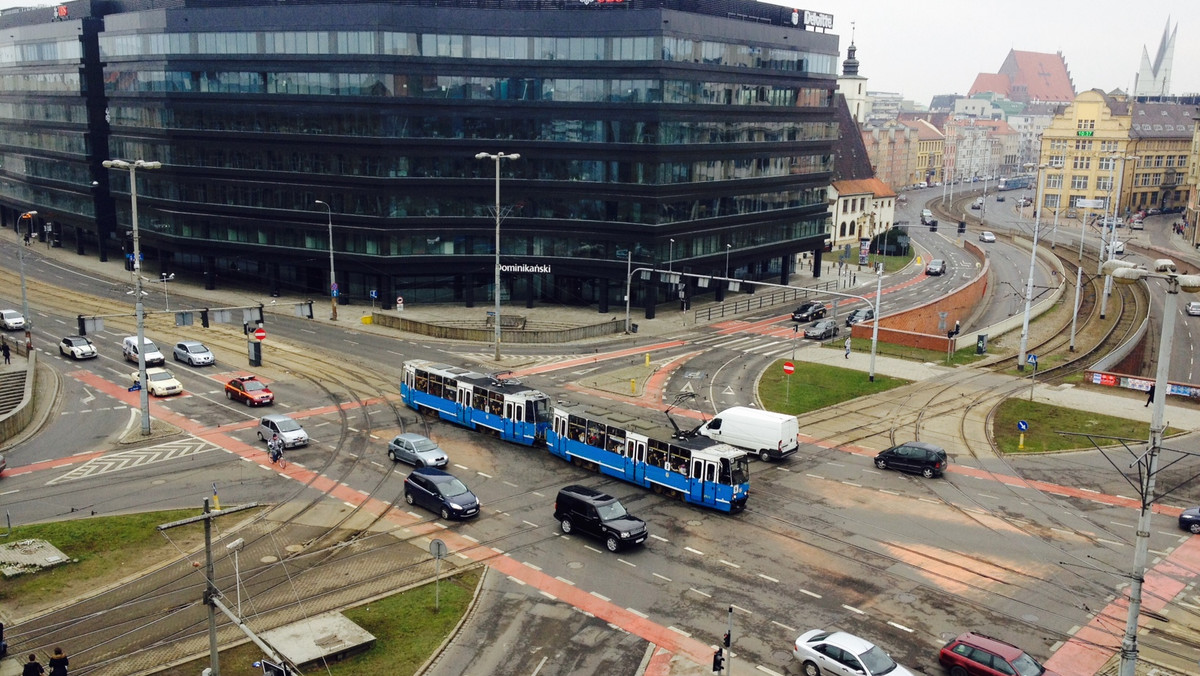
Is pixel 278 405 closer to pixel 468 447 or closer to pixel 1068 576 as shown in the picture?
pixel 468 447

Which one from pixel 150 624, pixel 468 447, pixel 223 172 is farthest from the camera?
pixel 223 172

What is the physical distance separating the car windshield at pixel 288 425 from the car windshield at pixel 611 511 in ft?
64.8

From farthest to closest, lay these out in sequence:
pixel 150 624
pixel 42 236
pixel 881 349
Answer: pixel 42 236 → pixel 881 349 → pixel 150 624

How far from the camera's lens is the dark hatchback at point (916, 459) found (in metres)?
46.0

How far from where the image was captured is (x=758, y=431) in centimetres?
4844

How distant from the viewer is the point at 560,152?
8644 cm

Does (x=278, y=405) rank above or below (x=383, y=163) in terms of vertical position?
below

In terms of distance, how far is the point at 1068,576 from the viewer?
35406 mm

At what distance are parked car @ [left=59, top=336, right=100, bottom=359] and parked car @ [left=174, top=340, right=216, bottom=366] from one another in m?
6.23

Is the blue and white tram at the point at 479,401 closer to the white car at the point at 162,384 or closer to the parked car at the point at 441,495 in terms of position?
the parked car at the point at 441,495

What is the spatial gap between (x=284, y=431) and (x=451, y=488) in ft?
43.5

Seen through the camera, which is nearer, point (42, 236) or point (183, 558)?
point (183, 558)

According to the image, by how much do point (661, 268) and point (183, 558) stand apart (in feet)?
189

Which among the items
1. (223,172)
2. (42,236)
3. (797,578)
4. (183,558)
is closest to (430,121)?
(223,172)
